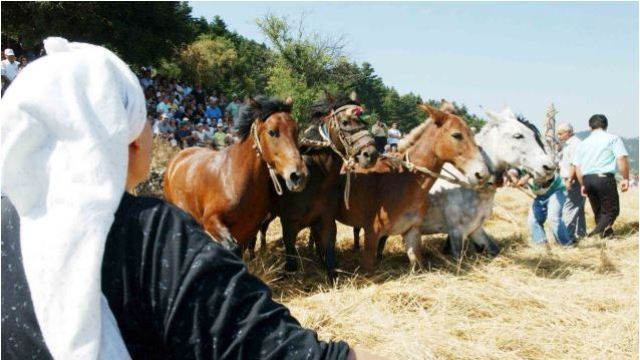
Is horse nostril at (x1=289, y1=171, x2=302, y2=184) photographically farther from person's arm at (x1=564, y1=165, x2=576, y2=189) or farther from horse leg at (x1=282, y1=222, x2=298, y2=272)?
person's arm at (x1=564, y1=165, x2=576, y2=189)

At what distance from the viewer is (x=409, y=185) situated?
610 cm

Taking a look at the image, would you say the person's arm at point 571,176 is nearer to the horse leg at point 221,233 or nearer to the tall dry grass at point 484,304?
the tall dry grass at point 484,304

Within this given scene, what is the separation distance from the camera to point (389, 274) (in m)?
5.94

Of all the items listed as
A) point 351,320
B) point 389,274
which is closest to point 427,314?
point 351,320

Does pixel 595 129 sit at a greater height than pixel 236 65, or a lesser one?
lesser

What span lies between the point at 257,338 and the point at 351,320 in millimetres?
3173

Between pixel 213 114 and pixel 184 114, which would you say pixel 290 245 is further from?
pixel 213 114

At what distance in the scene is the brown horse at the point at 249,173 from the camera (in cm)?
488

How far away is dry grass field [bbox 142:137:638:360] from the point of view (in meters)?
3.66

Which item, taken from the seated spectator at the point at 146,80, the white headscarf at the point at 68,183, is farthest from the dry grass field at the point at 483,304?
the seated spectator at the point at 146,80

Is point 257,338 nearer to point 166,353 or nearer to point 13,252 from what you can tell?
point 166,353

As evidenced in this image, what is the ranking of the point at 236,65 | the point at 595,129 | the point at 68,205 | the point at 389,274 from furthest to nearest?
1. the point at 236,65
2. the point at 595,129
3. the point at 389,274
4. the point at 68,205

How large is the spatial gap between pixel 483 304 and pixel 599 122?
508 centimetres

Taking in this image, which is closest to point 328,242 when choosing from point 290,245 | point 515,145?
point 290,245
